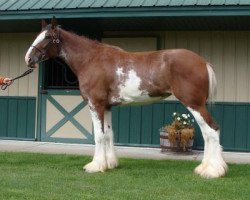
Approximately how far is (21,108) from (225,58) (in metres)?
4.70

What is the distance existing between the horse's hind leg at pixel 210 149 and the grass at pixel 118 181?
0.14 metres

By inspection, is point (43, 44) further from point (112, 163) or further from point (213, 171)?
point (213, 171)

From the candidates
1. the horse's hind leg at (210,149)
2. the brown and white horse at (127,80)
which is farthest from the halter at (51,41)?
the horse's hind leg at (210,149)

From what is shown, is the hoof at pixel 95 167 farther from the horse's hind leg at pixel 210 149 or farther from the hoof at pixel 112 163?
the horse's hind leg at pixel 210 149

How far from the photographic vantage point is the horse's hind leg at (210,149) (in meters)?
7.32

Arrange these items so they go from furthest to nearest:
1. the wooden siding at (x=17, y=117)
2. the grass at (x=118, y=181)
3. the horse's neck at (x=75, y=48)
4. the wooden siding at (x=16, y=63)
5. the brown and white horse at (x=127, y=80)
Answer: the wooden siding at (x=16, y=63) → the wooden siding at (x=17, y=117) → the horse's neck at (x=75, y=48) → the brown and white horse at (x=127, y=80) → the grass at (x=118, y=181)

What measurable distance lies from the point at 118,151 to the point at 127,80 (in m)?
2.82

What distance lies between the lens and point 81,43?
824 cm

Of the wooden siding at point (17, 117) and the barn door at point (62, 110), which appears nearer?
the barn door at point (62, 110)

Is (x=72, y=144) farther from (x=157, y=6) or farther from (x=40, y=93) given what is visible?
(x=157, y=6)

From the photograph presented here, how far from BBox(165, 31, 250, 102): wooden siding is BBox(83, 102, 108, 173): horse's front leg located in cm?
360

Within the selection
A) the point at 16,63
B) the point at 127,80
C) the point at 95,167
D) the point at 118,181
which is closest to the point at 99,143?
the point at 95,167

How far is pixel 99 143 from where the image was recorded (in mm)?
7832

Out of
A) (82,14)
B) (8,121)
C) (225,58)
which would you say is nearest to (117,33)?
(82,14)
